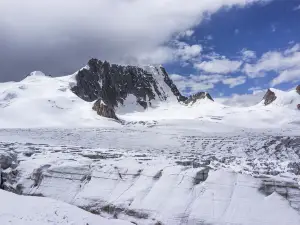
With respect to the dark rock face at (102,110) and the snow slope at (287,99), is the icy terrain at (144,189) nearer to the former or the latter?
the dark rock face at (102,110)

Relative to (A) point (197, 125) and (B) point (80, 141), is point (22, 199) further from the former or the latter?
(A) point (197, 125)

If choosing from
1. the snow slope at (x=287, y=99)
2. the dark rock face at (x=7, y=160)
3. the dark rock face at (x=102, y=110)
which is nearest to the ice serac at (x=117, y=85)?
the dark rock face at (x=102, y=110)

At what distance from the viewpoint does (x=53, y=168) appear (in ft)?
93.5

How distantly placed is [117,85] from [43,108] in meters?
81.4

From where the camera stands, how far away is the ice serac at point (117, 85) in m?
154

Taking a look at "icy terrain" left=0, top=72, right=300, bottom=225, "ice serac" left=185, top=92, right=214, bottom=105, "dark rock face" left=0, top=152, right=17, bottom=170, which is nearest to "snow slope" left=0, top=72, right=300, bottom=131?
"ice serac" left=185, top=92, right=214, bottom=105

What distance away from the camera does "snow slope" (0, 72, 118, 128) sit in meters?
84.8

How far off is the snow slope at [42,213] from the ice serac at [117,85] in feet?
380

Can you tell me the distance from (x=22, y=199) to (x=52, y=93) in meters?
91.7

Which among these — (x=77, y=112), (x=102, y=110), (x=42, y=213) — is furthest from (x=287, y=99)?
(x=42, y=213)

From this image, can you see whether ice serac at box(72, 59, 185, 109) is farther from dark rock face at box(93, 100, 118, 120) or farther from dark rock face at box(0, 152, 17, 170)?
dark rock face at box(0, 152, 17, 170)

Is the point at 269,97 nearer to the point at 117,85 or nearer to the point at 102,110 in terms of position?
the point at 117,85

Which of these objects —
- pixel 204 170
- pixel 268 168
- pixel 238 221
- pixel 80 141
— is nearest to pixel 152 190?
pixel 204 170

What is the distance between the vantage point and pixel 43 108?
96125 mm
